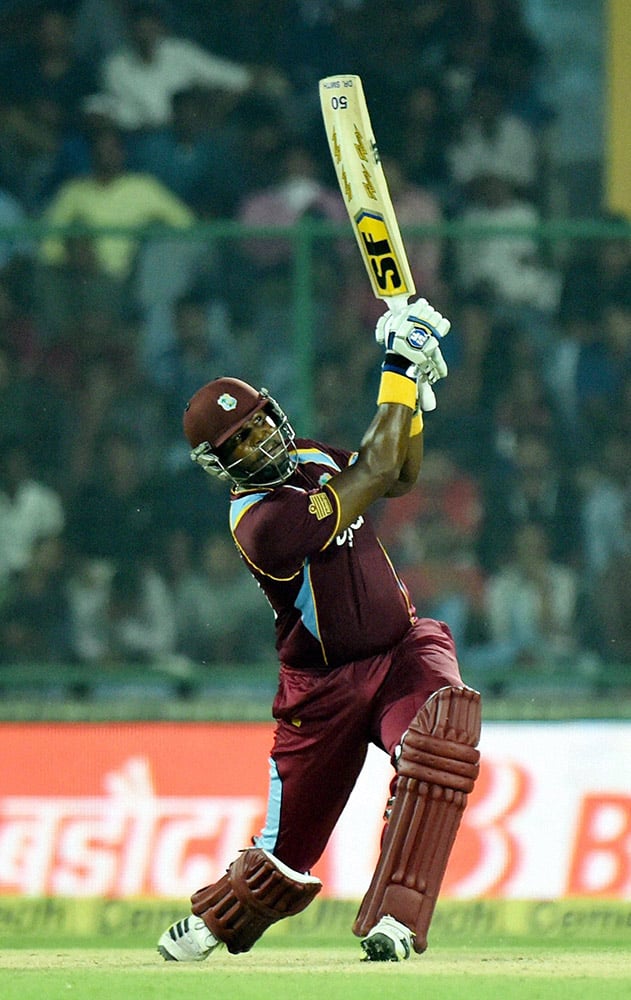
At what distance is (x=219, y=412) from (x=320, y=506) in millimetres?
398

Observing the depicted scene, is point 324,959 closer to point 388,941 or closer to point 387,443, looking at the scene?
point 388,941

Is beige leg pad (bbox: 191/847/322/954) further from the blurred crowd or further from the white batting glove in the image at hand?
the blurred crowd

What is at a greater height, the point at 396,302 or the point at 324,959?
the point at 396,302

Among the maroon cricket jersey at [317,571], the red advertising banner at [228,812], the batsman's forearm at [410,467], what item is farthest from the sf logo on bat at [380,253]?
the red advertising banner at [228,812]

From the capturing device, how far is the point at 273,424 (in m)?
5.11

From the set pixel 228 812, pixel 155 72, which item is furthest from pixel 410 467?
pixel 155 72

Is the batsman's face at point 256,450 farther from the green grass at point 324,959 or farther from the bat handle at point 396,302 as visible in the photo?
the green grass at point 324,959

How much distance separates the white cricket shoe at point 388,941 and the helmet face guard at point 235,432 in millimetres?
1269

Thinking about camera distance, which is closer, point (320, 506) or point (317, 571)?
point (320, 506)

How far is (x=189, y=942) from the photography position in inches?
215

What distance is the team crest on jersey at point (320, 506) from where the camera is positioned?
4.95 meters

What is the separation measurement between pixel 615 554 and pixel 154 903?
2.49m

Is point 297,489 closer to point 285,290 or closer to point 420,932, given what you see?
point 420,932

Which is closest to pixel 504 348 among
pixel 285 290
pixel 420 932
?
pixel 285 290
